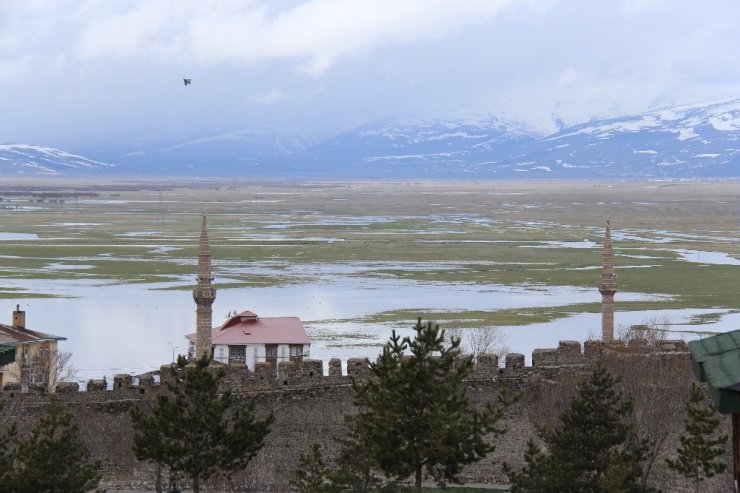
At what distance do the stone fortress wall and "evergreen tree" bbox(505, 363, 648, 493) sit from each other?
497cm

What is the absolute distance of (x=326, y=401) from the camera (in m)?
36.1

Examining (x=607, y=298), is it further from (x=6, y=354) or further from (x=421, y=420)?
(x=6, y=354)

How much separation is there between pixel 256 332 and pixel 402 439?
2365 cm

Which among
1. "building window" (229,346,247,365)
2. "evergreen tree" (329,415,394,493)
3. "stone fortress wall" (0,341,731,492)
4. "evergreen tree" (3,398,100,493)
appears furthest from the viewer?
"building window" (229,346,247,365)

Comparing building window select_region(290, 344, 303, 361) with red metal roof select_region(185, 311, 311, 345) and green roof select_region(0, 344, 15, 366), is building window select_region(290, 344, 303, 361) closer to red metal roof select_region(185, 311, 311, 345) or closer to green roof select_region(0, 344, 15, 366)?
red metal roof select_region(185, 311, 311, 345)

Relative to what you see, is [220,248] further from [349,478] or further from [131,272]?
[349,478]

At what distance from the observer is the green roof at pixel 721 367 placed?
36.2ft

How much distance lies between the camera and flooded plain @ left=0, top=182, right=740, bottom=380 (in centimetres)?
6575

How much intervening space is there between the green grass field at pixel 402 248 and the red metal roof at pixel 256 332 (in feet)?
55.3

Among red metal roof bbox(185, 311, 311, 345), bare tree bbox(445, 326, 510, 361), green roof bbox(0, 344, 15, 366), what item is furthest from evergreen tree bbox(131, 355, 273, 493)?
bare tree bbox(445, 326, 510, 361)

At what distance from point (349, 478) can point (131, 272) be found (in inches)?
2563

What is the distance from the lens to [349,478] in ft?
92.1

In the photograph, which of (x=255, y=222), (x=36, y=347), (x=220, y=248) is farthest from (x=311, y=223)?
(x=36, y=347)

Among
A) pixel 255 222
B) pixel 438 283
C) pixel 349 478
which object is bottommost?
pixel 349 478
